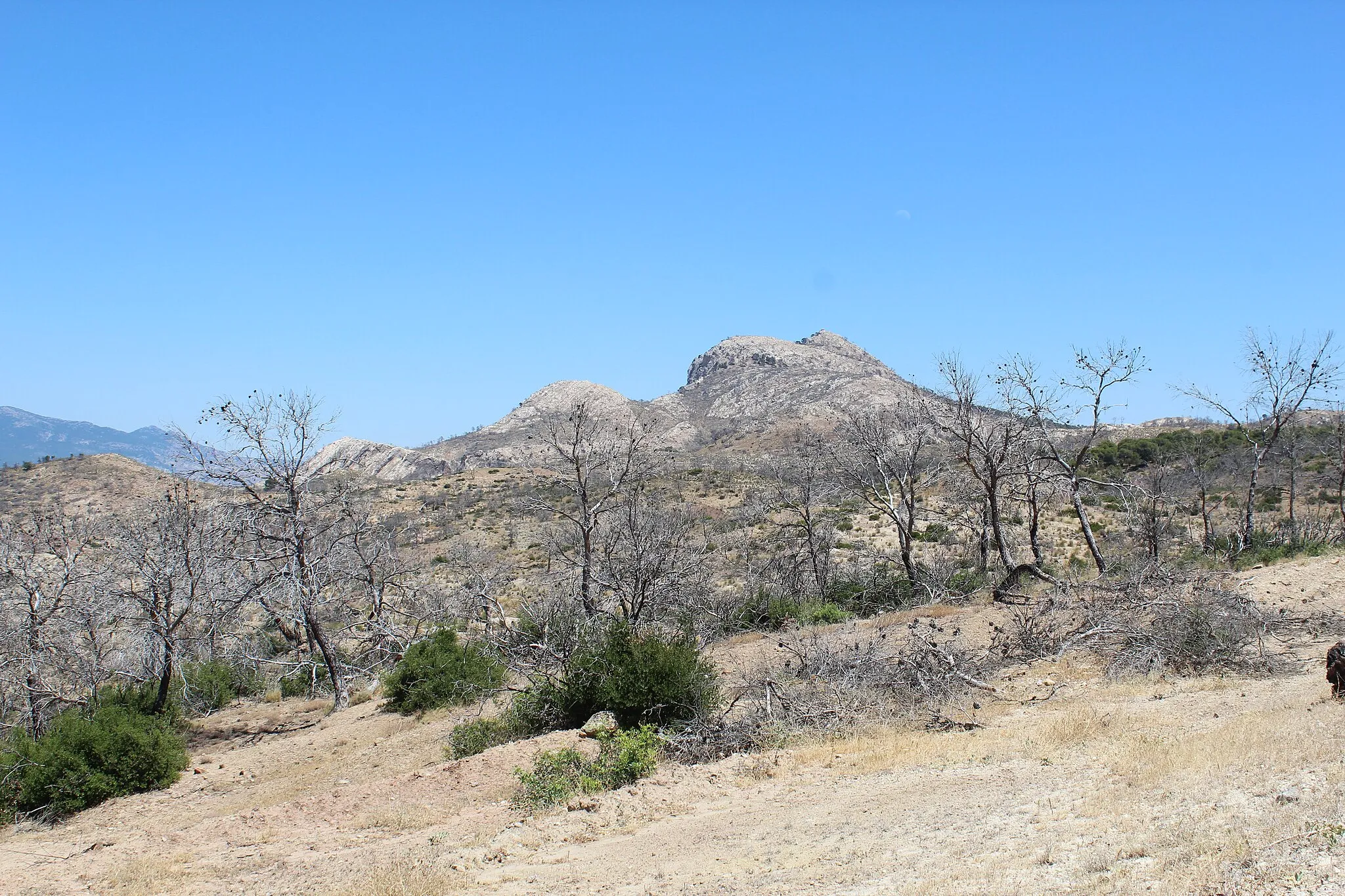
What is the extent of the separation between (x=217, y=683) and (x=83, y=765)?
22.4ft

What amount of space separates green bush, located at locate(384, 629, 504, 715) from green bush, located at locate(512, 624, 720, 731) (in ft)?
9.15

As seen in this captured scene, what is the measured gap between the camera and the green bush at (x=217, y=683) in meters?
19.4

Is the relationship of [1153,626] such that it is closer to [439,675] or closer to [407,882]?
[407,882]

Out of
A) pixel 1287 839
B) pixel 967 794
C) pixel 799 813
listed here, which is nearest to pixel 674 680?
pixel 799 813

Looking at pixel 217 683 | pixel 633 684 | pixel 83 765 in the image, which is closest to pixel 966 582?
pixel 633 684

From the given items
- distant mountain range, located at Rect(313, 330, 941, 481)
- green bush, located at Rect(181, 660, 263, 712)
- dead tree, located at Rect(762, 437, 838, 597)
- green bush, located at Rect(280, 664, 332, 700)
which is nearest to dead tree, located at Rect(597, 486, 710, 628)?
dead tree, located at Rect(762, 437, 838, 597)

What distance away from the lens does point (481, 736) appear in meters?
12.9

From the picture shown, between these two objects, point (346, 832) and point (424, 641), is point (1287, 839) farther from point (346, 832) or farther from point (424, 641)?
point (424, 641)

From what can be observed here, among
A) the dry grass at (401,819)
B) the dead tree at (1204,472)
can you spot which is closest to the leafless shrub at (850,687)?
the dry grass at (401,819)

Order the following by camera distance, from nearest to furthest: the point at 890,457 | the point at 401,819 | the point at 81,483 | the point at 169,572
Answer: the point at 401,819
the point at 169,572
the point at 890,457
the point at 81,483

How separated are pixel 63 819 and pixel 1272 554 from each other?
23903 millimetres

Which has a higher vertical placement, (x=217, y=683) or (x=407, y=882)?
(x=407, y=882)

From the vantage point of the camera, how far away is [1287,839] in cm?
533

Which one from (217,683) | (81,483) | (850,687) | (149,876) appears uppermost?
(81,483)
